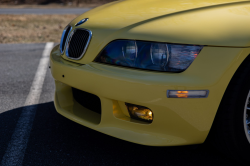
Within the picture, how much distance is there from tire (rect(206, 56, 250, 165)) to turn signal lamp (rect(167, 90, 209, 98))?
170 mm

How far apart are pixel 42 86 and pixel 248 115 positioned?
2461 mm

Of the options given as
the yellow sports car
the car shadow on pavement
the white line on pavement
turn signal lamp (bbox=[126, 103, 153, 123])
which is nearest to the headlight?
the yellow sports car

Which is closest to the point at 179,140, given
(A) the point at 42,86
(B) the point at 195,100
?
(B) the point at 195,100

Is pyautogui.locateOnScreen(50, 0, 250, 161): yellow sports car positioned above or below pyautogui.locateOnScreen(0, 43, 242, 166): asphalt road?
above

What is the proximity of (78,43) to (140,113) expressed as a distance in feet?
2.42

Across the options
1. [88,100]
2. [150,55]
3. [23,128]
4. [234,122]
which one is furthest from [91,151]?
[234,122]

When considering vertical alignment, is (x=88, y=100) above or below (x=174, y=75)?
below

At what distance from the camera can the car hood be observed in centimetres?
170

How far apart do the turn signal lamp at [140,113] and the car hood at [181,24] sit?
1.46 ft

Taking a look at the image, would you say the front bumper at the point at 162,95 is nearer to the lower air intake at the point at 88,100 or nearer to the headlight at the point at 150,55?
the headlight at the point at 150,55

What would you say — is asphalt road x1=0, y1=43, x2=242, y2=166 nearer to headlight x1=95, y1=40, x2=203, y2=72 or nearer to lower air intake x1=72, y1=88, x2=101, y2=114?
lower air intake x1=72, y1=88, x2=101, y2=114

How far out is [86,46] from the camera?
6.68ft

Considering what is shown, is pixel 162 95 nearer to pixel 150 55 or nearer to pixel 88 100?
pixel 150 55

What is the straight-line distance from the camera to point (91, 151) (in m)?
2.11
